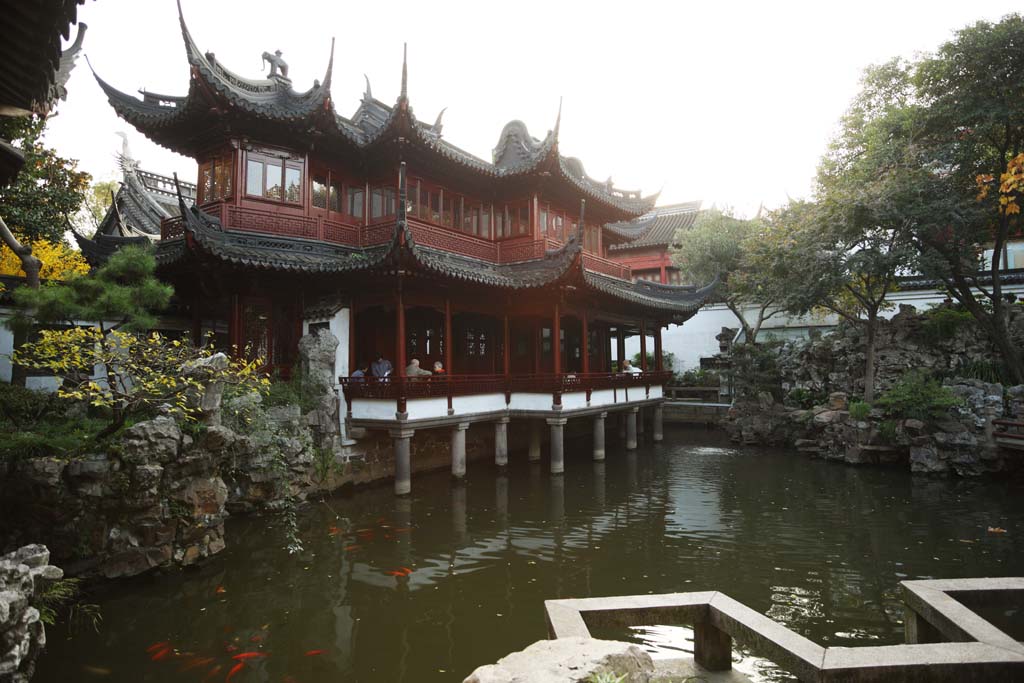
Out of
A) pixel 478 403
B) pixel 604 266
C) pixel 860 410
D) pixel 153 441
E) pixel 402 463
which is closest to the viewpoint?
pixel 153 441

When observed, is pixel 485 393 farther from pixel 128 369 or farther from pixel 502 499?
pixel 128 369

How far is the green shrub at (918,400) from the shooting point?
13.3m

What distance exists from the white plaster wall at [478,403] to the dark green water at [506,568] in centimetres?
162

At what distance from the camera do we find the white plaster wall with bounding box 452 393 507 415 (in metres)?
12.2

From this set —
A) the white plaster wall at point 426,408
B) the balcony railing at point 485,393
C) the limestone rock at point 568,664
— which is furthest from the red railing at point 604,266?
the limestone rock at point 568,664

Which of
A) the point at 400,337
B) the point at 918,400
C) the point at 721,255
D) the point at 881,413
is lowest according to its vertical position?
the point at 881,413

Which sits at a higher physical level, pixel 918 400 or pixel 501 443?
pixel 918 400

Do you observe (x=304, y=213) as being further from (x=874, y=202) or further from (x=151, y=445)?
(x=874, y=202)

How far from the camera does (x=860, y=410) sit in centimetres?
1502

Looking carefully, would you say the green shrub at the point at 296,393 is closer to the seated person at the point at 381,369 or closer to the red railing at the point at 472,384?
the red railing at the point at 472,384

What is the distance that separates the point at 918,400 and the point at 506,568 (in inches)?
464

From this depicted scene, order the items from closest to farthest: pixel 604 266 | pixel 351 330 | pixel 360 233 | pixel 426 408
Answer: pixel 426 408
pixel 351 330
pixel 360 233
pixel 604 266

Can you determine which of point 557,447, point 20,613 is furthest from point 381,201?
point 20,613

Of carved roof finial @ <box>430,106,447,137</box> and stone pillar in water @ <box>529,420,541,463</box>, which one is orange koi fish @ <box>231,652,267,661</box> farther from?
carved roof finial @ <box>430,106,447,137</box>
